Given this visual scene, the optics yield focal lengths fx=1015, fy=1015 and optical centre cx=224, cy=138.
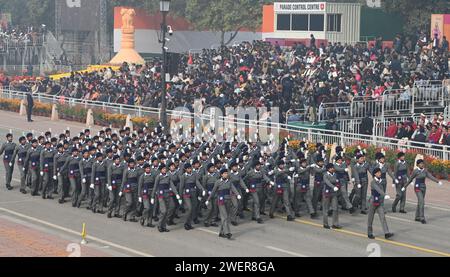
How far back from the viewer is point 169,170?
23.7 m

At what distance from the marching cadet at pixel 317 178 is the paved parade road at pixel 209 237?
61 cm

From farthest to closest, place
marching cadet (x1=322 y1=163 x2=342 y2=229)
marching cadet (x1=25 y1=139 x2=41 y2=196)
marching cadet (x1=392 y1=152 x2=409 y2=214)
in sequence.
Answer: marching cadet (x1=25 y1=139 x2=41 y2=196)
marching cadet (x1=392 y1=152 x2=409 y2=214)
marching cadet (x1=322 y1=163 x2=342 y2=229)

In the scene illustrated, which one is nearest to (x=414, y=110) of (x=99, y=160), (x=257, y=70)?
(x=257, y=70)

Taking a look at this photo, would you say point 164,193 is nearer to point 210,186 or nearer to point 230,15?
point 210,186

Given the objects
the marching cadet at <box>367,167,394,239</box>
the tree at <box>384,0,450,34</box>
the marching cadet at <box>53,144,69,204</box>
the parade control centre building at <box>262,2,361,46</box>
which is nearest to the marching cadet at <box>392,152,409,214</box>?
the marching cadet at <box>367,167,394,239</box>

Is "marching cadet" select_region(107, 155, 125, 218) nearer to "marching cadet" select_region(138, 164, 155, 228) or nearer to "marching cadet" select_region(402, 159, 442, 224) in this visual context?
"marching cadet" select_region(138, 164, 155, 228)

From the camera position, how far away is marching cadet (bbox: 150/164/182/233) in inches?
919

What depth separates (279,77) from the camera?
137 feet

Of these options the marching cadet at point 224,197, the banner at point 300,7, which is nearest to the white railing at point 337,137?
the marching cadet at point 224,197

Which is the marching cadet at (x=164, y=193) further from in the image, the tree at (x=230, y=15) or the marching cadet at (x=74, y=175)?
the tree at (x=230, y=15)

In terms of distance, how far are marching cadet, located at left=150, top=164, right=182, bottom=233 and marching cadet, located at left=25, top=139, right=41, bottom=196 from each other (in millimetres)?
5810

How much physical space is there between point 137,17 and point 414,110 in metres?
34.5

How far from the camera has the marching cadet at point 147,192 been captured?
2383cm
